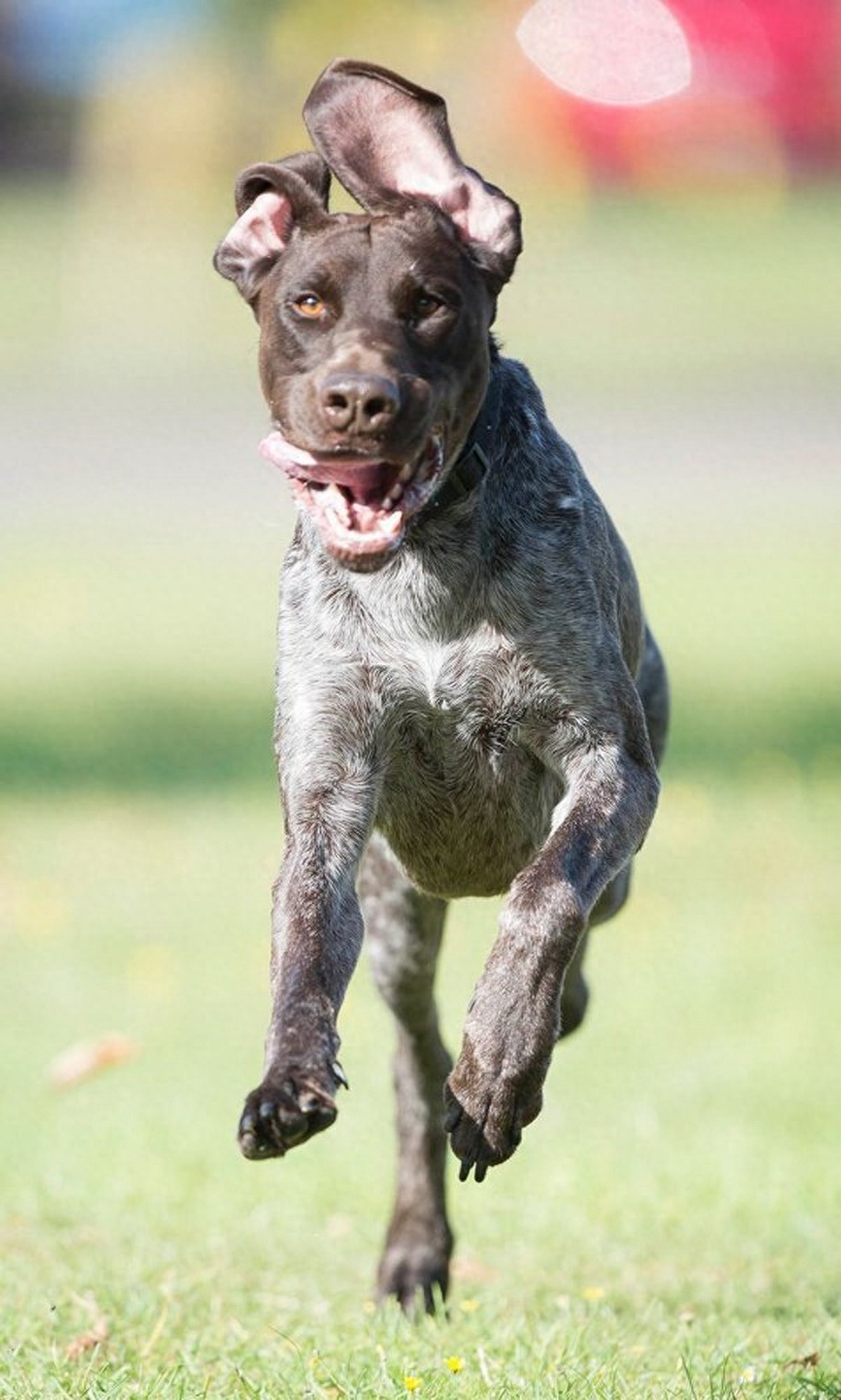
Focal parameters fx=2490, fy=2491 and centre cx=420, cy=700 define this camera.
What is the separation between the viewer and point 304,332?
4.93m

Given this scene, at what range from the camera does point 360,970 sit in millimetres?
11125

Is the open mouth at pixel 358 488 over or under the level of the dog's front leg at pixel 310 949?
over

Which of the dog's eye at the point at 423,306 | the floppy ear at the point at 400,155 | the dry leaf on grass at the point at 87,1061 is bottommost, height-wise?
the dry leaf on grass at the point at 87,1061

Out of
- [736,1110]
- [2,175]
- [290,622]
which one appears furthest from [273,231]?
[2,175]

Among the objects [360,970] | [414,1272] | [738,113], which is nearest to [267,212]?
[414,1272]

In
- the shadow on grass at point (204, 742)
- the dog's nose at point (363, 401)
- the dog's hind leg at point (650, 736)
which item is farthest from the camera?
the shadow on grass at point (204, 742)

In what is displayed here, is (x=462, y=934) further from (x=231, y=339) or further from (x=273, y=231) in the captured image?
(x=231, y=339)

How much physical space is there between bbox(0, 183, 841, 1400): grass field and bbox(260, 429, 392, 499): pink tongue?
5.68 feet

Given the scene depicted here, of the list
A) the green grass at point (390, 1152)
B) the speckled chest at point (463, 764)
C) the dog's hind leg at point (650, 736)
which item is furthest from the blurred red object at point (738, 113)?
the speckled chest at point (463, 764)

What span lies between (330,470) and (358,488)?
0.07m

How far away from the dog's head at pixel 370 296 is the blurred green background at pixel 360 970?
5.76 feet

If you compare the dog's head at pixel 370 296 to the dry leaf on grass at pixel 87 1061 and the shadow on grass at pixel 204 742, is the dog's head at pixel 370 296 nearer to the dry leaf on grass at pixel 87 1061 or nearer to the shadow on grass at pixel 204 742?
the dry leaf on grass at pixel 87 1061

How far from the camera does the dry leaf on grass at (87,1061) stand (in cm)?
895

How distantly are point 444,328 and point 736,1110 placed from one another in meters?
4.73
